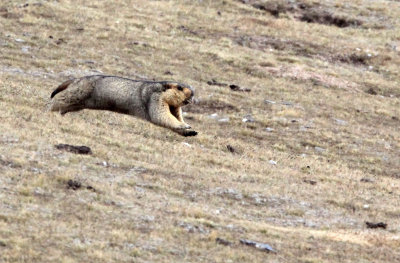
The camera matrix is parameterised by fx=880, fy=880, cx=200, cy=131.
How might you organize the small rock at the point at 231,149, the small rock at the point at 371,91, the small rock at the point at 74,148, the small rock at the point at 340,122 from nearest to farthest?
the small rock at the point at 74,148 → the small rock at the point at 231,149 → the small rock at the point at 340,122 → the small rock at the point at 371,91

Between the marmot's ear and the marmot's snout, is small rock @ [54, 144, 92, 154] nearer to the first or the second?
the marmot's ear

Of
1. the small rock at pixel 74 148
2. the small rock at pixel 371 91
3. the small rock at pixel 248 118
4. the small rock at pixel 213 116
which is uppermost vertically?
the small rock at pixel 74 148

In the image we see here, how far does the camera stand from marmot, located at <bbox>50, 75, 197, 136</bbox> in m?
19.9

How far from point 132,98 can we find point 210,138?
3.13 metres

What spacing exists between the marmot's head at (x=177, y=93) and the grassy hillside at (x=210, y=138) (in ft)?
3.73

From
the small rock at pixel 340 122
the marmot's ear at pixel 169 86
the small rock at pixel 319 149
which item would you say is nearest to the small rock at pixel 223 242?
the marmot's ear at pixel 169 86

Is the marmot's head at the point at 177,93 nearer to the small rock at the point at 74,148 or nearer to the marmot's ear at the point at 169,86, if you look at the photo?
the marmot's ear at the point at 169,86

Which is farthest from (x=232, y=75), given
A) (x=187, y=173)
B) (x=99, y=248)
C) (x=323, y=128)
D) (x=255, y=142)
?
(x=99, y=248)

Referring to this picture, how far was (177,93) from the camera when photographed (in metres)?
20.0

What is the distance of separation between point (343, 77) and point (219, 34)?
6.56 meters

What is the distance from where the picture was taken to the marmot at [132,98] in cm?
1991

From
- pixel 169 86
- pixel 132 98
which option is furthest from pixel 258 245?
pixel 132 98

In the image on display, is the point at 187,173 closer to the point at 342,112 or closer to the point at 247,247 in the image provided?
the point at 247,247

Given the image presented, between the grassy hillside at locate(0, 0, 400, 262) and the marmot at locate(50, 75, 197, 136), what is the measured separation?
571 millimetres
